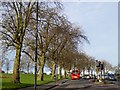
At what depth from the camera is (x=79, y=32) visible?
64500mm

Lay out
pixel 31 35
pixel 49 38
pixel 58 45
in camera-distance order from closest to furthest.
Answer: pixel 31 35 < pixel 49 38 < pixel 58 45

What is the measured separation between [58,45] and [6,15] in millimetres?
29659

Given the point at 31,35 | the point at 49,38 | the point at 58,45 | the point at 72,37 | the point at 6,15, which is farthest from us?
the point at 58,45

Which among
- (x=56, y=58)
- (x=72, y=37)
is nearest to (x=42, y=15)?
(x=72, y=37)

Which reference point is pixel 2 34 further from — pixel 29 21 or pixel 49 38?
pixel 49 38

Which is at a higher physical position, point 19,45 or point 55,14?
point 55,14

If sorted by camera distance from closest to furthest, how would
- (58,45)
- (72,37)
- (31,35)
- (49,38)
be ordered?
(31,35) → (49,38) → (72,37) → (58,45)

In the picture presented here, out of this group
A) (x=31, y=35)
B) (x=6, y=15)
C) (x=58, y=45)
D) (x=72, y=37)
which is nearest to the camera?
(x=6, y=15)

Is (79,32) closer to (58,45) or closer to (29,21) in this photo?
(58,45)

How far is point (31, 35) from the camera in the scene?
4641cm

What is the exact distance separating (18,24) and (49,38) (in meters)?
19.5

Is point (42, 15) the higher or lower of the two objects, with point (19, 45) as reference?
higher

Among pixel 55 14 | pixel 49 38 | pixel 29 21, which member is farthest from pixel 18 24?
pixel 49 38

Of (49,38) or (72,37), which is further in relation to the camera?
(72,37)
